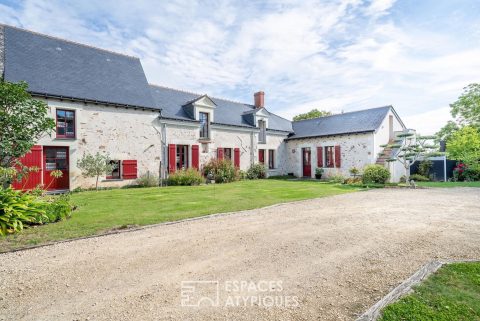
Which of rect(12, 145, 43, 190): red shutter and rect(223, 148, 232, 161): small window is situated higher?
rect(223, 148, 232, 161): small window

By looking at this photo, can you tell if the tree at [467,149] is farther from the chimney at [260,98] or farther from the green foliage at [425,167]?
the chimney at [260,98]

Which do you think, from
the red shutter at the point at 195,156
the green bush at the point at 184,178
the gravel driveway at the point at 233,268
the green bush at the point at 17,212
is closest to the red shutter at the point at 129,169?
the green bush at the point at 184,178

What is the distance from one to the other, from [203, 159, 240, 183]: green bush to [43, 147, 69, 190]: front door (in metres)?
7.60

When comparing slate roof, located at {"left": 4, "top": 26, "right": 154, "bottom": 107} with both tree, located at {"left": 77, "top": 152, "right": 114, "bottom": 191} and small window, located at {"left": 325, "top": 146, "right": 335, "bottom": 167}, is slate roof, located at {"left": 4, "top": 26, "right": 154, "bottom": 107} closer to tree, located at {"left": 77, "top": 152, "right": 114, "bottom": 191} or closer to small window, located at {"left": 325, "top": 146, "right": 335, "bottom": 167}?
tree, located at {"left": 77, "top": 152, "right": 114, "bottom": 191}

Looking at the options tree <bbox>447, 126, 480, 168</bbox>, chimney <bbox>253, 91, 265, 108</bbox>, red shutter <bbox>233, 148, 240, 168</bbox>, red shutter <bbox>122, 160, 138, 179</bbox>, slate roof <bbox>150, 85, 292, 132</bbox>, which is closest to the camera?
red shutter <bbox>122, 160, 138, 179</bbox>

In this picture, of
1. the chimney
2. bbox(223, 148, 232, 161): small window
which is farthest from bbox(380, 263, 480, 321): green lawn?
the chimney

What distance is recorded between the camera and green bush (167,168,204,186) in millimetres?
14711

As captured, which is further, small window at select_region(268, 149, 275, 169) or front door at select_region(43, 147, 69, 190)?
small window at select_region(268, 149, 275, 169)

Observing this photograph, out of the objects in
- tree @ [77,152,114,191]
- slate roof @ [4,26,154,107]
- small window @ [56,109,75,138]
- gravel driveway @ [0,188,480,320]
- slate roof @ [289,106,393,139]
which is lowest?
gravel driveway @ [0,188,480,320]

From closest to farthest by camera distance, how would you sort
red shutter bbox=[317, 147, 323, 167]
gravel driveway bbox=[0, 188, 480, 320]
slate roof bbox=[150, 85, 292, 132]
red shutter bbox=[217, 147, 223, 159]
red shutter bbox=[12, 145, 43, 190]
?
gravel driveway bbox=[0, 188, 480, 320] → red shutter bbox=[12, 145, 43, 190] → slate roof bbox=[150, 85, 292, 132] → red shutter bbox=[217, 147, 223, 159] → red shutter bbox=[317, 147, 323, 167]

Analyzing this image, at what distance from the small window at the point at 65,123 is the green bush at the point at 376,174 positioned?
52.5ft

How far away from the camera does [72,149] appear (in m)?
12.5

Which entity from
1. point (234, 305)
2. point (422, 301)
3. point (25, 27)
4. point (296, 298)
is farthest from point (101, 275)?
point (25, 27)

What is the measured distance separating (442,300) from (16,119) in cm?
943
